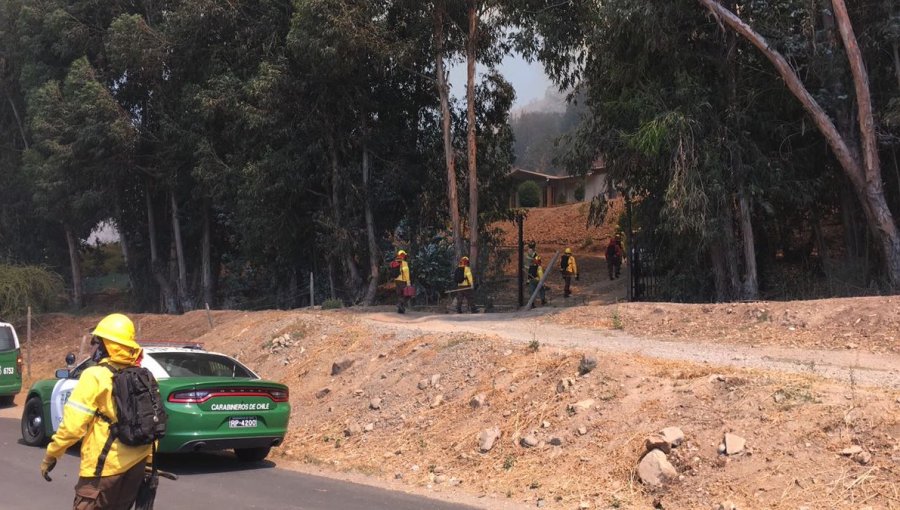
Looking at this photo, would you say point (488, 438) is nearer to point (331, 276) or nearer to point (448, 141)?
point (448, 141)

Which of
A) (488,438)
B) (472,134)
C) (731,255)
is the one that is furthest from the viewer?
(472,134)

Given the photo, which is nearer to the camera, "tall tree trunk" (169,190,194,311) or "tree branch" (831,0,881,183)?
"tree branch" (831,0,881,183)

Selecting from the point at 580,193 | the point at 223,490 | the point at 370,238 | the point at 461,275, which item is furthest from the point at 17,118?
the point at 223,490

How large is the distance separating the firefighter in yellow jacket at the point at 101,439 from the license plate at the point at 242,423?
408 cm

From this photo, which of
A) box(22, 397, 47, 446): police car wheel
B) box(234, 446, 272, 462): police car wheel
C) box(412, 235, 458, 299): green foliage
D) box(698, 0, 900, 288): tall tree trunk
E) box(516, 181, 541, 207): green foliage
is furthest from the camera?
box(516, 181, 541, 207): green foliage

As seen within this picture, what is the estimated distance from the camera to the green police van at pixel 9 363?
15203 millimetres

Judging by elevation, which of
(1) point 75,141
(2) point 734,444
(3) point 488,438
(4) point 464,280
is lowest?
(3) point 488,438

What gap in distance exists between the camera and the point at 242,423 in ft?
Result: 28.7

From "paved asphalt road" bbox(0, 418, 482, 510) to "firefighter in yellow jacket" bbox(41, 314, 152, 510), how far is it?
2846 millimetres

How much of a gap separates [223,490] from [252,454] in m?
1.64

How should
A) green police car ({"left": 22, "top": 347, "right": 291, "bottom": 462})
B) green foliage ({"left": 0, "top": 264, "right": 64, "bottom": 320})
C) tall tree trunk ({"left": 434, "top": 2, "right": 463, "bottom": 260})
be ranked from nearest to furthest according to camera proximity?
1. green police car ({"left": 22, "top": 347, "right": 291, "bottom": 462})
2. tall tree trunk ({"left": 434, "top": 2, "right": 463, "bottom": 260})
3. green foliage ({"left": 0, "top": 264, "right": 64, "bottom": 320})

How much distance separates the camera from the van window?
15.3 m

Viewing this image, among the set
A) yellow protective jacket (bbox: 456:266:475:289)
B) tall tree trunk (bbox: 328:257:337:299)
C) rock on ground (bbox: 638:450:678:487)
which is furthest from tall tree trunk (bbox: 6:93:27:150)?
rock on ground (bbox: 638:450:678:487)

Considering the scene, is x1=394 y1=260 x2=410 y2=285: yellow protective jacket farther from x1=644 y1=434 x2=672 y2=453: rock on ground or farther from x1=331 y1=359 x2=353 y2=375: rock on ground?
x1=644 y1=434 x2=672 y2=453: rock on ground
